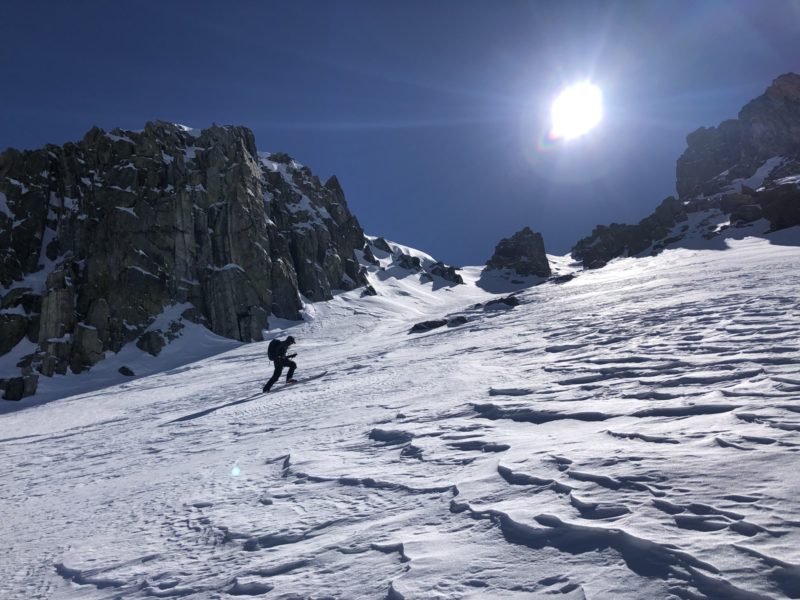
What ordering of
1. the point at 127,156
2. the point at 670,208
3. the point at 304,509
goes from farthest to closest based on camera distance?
the point at 670,208, the point at 127,156, the point at 304,509

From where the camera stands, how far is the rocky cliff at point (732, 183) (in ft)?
156

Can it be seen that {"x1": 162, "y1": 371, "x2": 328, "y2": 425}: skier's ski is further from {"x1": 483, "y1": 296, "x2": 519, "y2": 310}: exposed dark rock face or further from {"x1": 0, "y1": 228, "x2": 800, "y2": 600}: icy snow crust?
{"x1": 483, "y1": 296, "x2": 519, "y2": 310}: exposed dark rock face

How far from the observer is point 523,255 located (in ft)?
370

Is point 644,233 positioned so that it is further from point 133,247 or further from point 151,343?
point 133,247

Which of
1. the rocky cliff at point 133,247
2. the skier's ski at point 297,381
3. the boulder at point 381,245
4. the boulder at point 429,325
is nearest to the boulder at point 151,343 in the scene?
the rocky cliff at point 133,247

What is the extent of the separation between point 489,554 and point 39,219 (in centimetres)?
5542

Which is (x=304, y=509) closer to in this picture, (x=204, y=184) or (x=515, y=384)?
(x=515, y=384)

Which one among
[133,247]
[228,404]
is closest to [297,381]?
[228,404]

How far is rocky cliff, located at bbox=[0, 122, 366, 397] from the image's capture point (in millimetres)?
36938

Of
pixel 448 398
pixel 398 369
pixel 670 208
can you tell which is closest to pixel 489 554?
pixel 448 398

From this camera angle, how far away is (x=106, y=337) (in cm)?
3728

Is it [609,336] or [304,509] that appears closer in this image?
[304,509]

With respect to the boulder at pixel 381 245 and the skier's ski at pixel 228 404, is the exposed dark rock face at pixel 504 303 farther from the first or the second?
the boulder at pixel 381 245

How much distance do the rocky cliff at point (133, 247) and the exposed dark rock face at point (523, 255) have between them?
64587mm
